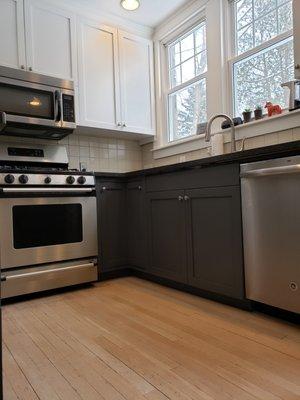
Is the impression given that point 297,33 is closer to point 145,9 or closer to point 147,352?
point 145,9

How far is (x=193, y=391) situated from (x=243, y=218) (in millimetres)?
1000

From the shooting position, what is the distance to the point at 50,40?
2.78 m

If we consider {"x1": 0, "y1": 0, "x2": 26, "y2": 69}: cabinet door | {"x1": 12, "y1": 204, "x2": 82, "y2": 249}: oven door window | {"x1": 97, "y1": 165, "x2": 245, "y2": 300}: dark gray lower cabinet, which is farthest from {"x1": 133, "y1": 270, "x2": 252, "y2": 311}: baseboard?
{"x1": 0, "y1": 0, "x2": 26, "y2": 69}: cabinet door

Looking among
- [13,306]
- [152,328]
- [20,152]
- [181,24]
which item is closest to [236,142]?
[181,24]

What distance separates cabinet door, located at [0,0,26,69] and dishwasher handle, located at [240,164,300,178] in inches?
80.4

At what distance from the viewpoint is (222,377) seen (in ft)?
4.01

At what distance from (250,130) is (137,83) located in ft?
4.64

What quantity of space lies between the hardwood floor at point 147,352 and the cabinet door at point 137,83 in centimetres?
191

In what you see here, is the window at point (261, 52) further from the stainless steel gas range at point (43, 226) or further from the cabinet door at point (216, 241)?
the stainless steel gas range at point (43, 226)

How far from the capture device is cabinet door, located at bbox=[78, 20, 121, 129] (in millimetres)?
2977

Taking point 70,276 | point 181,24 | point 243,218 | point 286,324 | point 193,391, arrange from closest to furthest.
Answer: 1. point 193,391
2. point 286,324
3. point 243,218
4. point 70,276
5. point 181,24

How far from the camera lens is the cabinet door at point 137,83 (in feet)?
10.7

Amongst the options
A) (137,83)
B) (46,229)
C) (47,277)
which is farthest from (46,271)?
(137,83)

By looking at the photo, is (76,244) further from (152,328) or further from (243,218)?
(243,218)
